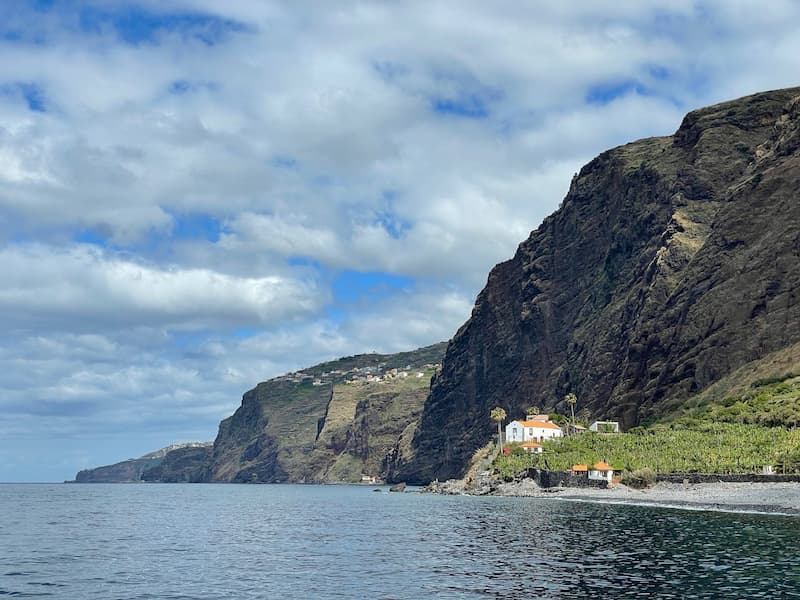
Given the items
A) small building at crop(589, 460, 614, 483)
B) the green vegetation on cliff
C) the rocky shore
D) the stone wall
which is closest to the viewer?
the rocky shore

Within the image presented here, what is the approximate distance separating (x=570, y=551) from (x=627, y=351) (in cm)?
13962

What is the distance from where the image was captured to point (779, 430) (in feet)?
432

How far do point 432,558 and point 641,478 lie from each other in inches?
3099

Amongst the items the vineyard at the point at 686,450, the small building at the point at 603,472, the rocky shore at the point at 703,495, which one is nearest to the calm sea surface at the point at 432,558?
the rocky shore at the point at 703,495

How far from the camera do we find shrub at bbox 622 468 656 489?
440ft

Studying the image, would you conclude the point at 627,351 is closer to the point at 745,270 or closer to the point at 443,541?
the point at 745,270

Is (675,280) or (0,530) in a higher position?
(675,280)

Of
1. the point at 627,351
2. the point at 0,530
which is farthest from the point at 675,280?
the point at 0,530

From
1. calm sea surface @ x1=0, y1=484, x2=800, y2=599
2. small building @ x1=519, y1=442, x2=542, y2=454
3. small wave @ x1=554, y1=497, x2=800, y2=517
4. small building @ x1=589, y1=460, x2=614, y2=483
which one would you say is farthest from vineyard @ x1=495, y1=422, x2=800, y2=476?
calm sea surface @ x1=0, y1=484, x2=800, y2=599

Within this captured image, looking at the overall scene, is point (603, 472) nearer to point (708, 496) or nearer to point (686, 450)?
point (686, 450)

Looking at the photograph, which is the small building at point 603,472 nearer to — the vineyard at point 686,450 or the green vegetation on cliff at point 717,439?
the vineyard at point 686,450

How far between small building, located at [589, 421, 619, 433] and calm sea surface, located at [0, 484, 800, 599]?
7589 cm

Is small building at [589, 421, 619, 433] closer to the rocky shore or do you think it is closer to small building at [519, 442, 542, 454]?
small building at [519, 442, 542, 454]

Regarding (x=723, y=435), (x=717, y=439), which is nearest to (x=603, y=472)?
(x=717, y=439)
